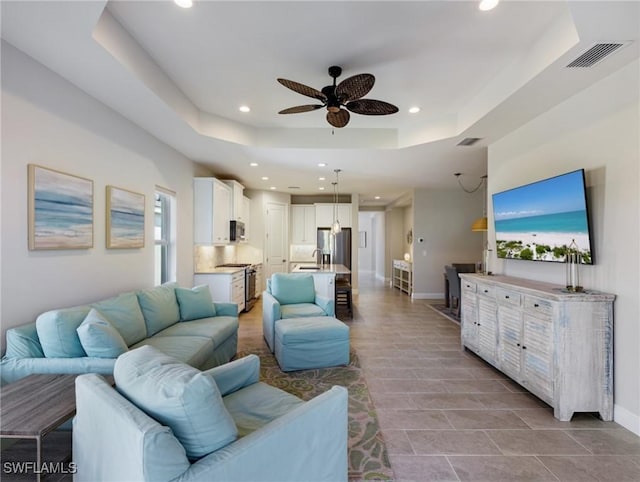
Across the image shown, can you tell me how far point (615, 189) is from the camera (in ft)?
8.10

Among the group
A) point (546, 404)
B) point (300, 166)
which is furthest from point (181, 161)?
point (546, 404)

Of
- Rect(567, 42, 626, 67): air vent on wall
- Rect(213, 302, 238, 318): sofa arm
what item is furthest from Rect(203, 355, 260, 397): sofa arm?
Rect(567, 42, 626, 67): air vent on wall

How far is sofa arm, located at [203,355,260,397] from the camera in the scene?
190cm

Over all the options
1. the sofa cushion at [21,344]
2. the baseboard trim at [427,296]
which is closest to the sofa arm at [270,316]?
the sofa cushion at [21,344]

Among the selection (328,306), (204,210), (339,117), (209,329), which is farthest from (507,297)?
(204,210)

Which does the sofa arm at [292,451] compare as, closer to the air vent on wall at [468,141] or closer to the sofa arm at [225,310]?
the sofa arm at [225,310]

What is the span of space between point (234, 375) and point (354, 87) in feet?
7.88

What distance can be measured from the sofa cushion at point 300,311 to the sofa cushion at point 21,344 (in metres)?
2.32

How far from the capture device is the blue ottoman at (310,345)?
330 cm

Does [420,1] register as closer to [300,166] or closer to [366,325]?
[300,166]

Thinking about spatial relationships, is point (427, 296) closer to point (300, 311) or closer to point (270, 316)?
point (300, 311)

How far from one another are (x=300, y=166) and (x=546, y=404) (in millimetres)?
4685

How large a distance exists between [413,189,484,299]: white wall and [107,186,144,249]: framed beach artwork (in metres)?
6.24

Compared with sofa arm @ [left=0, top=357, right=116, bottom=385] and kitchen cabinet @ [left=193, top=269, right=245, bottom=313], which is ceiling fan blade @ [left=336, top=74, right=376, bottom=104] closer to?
sofa arm @ [left=0, top=357, right=116, bottom=385]
